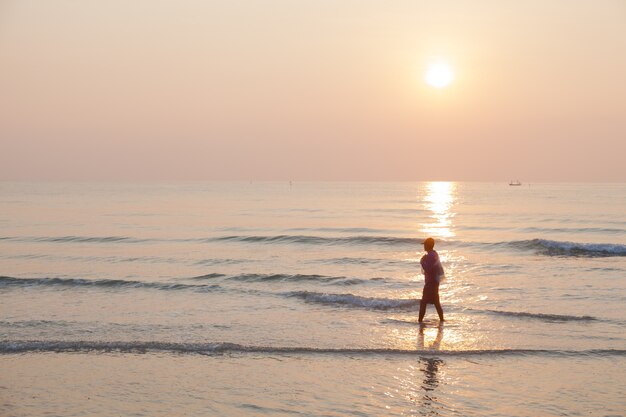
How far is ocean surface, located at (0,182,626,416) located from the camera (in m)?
9.20

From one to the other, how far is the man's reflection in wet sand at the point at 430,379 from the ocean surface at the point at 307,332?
0.13ft

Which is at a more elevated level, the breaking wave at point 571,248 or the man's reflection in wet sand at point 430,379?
the breaking wave at point 571,248

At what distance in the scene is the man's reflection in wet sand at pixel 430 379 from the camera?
8.75 metres

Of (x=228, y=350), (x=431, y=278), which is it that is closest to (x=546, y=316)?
(x=431, y=278)

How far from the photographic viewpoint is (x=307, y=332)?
45.4ft

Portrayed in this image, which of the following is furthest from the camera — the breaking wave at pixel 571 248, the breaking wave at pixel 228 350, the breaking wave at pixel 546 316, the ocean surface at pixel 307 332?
the breaking wave at pixel 571 248

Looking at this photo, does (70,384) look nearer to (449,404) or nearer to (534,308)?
(449,404)

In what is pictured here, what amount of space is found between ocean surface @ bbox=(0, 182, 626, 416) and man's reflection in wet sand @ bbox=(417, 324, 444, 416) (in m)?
0.04

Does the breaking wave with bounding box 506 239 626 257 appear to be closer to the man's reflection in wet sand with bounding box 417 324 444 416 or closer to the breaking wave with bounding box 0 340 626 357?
the breaking wave with bounding box 0 340 626 357

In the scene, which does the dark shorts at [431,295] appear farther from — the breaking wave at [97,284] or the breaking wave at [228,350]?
the breaking wave at [97,284]

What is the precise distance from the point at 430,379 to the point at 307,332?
13.9 feet

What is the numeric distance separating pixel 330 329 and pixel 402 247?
19.3 meters

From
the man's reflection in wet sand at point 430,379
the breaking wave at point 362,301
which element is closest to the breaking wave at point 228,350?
the man's reflection in wet sand at point 430,379

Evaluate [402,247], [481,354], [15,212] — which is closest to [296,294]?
[481,354]
